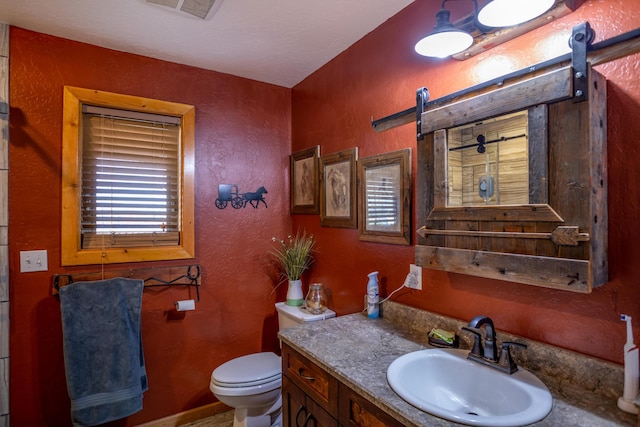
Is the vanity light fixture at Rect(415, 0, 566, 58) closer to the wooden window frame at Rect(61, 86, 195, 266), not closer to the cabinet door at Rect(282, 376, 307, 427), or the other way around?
the cabinet door at Rect(282, 376, 307, 427)

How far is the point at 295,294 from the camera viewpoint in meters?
2.25

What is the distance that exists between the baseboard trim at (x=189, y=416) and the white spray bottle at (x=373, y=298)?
134 cm

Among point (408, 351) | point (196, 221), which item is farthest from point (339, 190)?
point (408, 351)

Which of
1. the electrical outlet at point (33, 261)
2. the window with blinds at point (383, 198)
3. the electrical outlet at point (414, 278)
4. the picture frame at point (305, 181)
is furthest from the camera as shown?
the picture frame at point (305, 181)

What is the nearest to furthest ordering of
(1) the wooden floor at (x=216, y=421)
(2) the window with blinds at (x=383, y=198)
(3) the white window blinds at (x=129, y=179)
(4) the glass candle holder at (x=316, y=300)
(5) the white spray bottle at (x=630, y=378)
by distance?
(5) the white spray bottle at (x=630, y=378) → (2) the window with blinds at (x=383, y=198) → (3) the white window blinds at (x=129, y=179) → (4) the glass candle holder at (x=316, y=300) → (1) the wooden floor at (x=216, y=421)

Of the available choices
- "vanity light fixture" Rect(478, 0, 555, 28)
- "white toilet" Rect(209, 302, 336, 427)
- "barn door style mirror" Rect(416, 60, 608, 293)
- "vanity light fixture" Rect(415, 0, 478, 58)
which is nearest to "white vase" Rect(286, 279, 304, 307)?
"white toilet" Rect(209, 302, 336, 427)

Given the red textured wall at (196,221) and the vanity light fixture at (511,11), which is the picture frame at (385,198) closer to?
the vanity light fixture at (511,11)

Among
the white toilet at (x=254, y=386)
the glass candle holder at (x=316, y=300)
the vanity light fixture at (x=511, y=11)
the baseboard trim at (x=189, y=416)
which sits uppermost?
the vanity light fixture at (x=511, y=11)

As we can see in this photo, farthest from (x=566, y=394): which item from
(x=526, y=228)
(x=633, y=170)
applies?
(x=633, y=170)

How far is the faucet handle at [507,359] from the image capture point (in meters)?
1.10

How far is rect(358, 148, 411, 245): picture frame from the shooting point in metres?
1.63

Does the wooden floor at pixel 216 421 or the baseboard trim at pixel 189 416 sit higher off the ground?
the baseboard trim at pixel 189 416

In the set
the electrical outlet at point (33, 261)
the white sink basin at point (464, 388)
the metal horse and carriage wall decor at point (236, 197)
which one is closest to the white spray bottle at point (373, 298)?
the white sink basin at point (464, 388)

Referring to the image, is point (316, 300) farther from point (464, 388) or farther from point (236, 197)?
point (464, 388)
